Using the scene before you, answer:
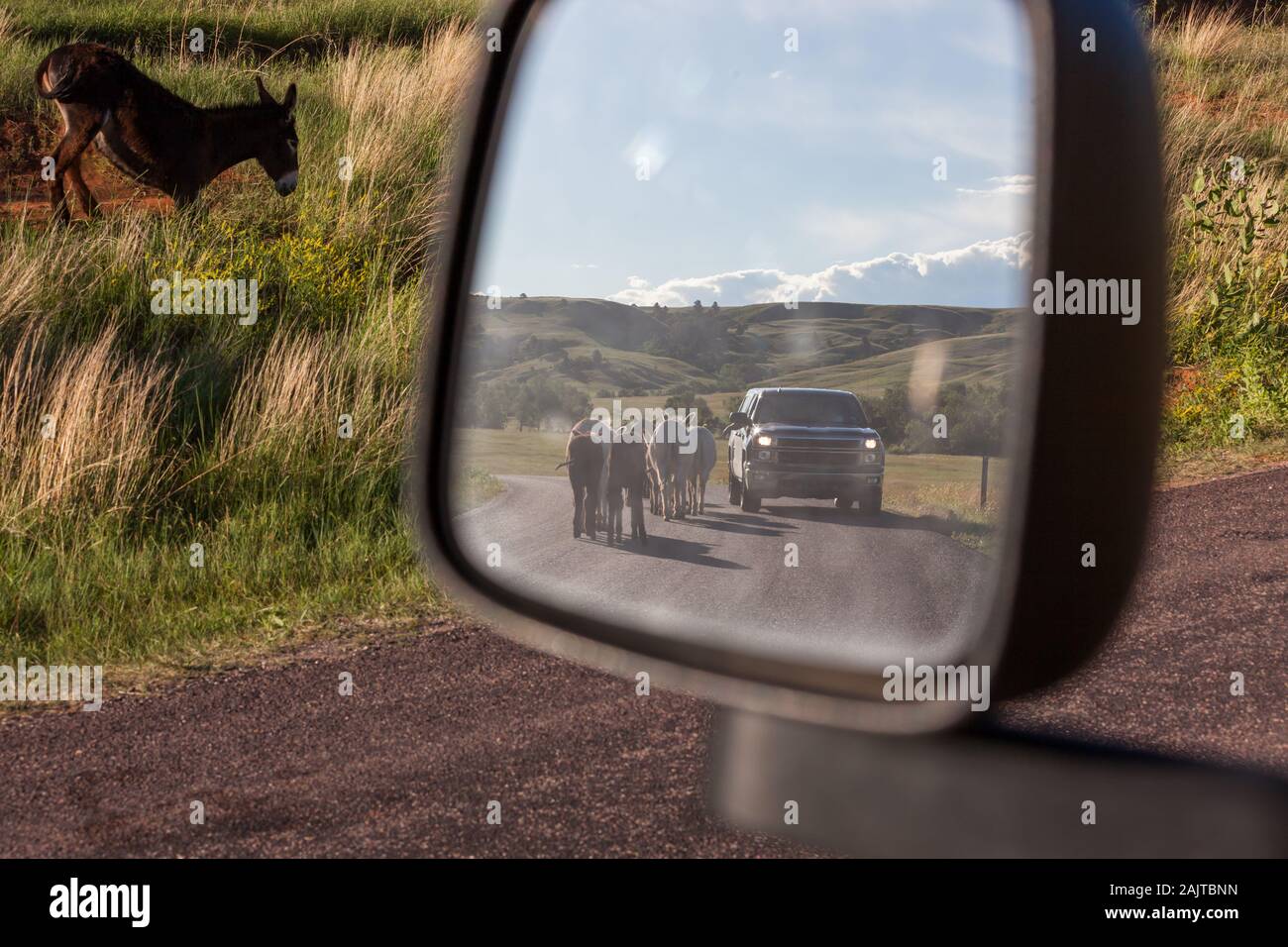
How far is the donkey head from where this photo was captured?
11227mm

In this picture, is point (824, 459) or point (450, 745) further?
point (450, 745)

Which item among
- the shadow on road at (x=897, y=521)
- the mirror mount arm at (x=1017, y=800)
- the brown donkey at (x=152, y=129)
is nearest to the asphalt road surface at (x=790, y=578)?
the shadow on road at (x=897, y=521)

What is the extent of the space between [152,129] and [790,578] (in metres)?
11.5

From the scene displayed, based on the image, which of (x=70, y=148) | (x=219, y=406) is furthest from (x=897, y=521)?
(x=70, y=148)

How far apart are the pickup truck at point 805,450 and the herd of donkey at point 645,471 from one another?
5 cm

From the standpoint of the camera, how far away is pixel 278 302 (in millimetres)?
9562

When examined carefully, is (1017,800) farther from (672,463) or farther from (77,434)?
(77,434)

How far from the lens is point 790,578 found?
1268 millimetres

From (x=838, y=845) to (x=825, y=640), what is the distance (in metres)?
0.21

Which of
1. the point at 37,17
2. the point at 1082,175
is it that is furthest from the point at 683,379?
the point at 37,17

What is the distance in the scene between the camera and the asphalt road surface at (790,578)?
1.19 meters

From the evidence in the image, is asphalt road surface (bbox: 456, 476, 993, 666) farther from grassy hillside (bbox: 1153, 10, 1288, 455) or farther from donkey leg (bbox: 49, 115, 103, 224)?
donkey leg (bbox: 49, 115, 103, 224)

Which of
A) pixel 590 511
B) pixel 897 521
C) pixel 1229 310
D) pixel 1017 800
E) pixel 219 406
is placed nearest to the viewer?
pixel 1017 800

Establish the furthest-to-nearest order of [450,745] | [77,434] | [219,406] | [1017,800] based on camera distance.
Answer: [219,406] < [77,434] < [450,745] < [1017,800]
